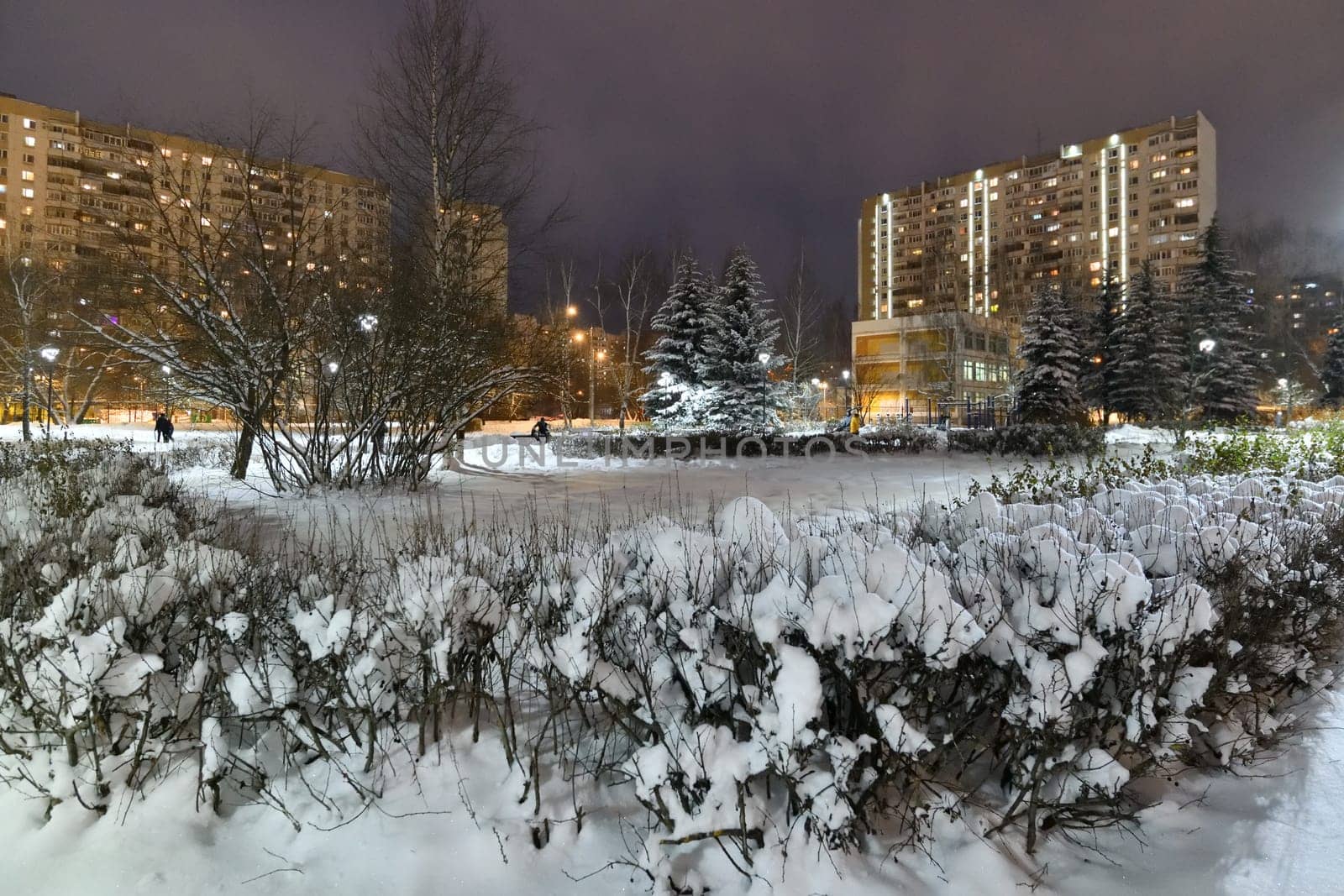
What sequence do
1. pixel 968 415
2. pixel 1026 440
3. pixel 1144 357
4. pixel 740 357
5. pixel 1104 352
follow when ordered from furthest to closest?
pixel 1104 352 < pixel 1144 357 < pixel 968 415 < pixel 740 357 < pixel 1026 440

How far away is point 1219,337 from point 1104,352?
16.5ft

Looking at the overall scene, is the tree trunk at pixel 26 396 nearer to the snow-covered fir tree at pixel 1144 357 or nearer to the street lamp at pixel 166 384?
the street lamp at pixel 166 384

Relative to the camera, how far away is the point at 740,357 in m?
25.5

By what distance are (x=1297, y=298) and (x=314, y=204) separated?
63002mm

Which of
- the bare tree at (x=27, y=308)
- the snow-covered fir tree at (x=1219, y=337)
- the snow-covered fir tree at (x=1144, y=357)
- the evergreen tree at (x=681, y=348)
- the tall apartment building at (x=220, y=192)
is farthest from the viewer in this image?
the snow-covered fir tree at (x=1219, y=337)

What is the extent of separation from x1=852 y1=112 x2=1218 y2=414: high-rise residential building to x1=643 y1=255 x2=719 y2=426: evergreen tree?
116 ft

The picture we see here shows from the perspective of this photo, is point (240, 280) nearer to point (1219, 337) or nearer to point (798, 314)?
point (798, 314)

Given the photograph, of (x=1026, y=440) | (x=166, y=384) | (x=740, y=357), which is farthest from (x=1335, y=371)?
(x=166, y=384)

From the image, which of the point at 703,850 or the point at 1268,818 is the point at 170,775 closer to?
the point at 703,850

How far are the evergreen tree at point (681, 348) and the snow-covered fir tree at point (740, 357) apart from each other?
683mm

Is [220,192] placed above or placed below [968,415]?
above

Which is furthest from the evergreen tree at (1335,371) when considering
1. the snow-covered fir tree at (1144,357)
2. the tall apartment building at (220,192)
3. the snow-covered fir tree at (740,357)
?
the tall apartment building at (220,192)

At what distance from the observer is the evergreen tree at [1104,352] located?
3456cm

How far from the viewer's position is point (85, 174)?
196ft
